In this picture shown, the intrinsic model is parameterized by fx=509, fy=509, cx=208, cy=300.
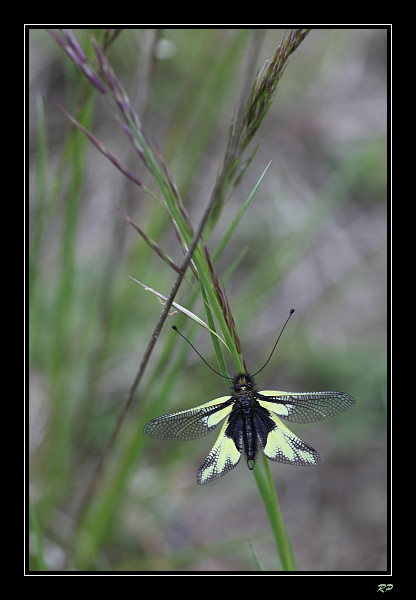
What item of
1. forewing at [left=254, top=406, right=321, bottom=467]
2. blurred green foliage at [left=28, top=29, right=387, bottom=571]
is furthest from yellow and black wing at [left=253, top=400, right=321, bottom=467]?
blurred green foliage at [left=28, top=29, right=387, bottom=571]

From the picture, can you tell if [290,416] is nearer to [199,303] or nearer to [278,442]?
[278,442]

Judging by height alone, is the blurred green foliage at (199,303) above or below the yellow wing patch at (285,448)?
above

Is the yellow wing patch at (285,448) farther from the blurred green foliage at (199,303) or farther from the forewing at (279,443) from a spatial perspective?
the blurred green foliage at (199,303)

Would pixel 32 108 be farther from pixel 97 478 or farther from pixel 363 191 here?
pixel 97 478

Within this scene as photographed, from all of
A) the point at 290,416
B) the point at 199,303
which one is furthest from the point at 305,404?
the point at 199,303

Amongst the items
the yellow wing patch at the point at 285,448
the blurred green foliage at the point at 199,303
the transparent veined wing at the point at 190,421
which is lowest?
the yellow wing patch at the point at 285,448

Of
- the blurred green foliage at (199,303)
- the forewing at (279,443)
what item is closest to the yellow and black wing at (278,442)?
the forewing at (279,443)
